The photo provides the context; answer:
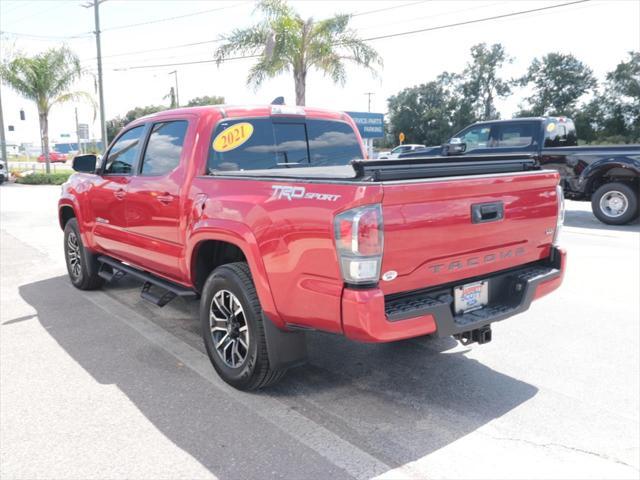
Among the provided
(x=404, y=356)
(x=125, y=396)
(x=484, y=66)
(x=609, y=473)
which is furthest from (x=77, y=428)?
(x=484, y=66)

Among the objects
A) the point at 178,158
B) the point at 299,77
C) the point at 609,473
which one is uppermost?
the point at 299,77

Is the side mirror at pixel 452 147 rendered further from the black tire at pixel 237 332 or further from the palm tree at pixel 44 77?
the palm tree at pixel 44 77

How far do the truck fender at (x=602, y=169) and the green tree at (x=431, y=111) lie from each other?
49.5 metres

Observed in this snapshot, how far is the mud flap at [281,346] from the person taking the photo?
10.8ft

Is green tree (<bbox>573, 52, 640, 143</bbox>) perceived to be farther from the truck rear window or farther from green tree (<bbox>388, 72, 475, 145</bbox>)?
the truck rear window

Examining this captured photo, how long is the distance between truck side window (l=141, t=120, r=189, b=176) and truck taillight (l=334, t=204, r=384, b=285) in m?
1.97

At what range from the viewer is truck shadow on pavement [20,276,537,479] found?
291cm

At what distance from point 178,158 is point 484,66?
62676 millimetres

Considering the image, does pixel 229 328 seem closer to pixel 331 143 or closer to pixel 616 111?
pixel 331 143

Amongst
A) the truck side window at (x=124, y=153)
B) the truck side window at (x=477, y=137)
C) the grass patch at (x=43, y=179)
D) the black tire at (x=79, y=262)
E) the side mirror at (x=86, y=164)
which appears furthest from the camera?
the grass patch at (x=43, y=179)

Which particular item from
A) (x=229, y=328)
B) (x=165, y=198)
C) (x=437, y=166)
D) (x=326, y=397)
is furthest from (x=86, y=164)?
(x=437, y=166)

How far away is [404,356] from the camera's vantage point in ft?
13.8

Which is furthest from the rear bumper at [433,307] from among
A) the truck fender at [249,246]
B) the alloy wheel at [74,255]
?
the alloy wheel at [74,255]

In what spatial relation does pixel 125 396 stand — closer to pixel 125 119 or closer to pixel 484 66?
pixel 484 66
